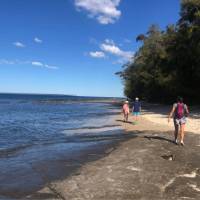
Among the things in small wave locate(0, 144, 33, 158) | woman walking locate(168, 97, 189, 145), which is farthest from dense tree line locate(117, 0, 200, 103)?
small wave locate(0, 144, 33, 158)

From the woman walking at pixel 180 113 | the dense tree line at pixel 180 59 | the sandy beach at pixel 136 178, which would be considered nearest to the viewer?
the sandy beach at pixel 136 178

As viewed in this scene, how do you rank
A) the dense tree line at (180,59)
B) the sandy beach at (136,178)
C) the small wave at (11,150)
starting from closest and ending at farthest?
the sandy beach at (136,178), the small wave at (11,150), the dense tree line at (180,59)

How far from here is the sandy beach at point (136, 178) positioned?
26.9 ft

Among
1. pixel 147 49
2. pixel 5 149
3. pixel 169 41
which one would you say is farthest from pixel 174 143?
pixel 147 49

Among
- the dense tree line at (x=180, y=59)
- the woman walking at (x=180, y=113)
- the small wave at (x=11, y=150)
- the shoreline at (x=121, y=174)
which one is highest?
the dense tree line at (x=180, y=59)

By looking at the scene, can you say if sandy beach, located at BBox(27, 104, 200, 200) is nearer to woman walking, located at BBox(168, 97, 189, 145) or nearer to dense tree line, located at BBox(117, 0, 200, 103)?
woman walking, located at BBox(168, 97, 189, 145)

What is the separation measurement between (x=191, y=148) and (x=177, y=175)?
4.32 metres

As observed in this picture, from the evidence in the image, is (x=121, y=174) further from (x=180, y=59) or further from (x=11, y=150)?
(x=180, y=59)

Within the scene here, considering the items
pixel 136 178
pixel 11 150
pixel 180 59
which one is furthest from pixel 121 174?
pixel 180 59

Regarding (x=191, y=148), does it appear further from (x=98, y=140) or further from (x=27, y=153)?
(x=27, y=153)

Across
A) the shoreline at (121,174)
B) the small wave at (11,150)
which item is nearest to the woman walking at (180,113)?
the shoreline at (121,174)

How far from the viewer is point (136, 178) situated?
947 cm

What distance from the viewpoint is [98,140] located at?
17562 millimetres

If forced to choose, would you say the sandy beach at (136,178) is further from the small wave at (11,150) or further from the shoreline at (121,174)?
the small wave at (11,150)
